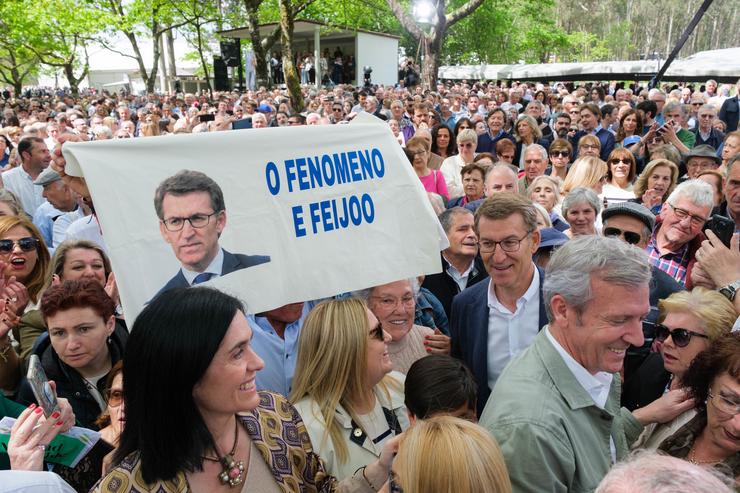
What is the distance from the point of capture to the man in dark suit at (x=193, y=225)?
2.84 meters

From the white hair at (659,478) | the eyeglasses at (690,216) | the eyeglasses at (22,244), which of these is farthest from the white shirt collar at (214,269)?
the eyeglasses at (690,216)

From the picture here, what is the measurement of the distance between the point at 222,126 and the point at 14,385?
7720 millimetres

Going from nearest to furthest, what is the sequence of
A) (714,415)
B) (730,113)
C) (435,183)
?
(714,415) < (435,183) < (730,113)

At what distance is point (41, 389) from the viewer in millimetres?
1983

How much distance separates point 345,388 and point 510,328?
108 cm

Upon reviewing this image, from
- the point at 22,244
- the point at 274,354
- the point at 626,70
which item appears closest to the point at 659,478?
the point at 274,354

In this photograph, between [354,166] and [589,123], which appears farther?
[589,123]

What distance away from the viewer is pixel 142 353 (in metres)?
1.72

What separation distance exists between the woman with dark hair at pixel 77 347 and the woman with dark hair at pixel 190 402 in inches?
50.2

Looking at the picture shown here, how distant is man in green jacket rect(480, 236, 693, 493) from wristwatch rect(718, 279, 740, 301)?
49.2 inches

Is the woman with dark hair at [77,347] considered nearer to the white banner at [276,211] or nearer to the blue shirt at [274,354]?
the white banner at [276,211]

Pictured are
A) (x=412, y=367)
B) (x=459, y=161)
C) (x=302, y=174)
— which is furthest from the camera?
(x=459, y=161)

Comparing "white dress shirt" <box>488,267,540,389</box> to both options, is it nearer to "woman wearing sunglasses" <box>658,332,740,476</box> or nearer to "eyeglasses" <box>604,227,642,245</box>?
"woman wearing sunglasses" <box>658,332,740,476</box>

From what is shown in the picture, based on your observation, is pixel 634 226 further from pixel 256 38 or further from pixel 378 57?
pixel 378 57
